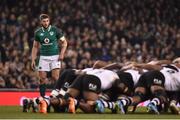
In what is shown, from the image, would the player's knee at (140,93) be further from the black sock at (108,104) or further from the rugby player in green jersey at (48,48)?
the rugby player in green jersey at (48,48)

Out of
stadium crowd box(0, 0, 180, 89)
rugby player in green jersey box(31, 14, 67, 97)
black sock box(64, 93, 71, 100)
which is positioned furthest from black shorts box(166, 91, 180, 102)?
stadium crowd box(0, 0, 180, 89)

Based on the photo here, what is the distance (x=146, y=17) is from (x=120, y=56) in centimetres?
399

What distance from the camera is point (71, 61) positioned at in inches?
882

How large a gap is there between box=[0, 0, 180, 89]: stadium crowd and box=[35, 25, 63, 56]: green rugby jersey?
533 centimetres

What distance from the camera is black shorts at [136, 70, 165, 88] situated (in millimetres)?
12867

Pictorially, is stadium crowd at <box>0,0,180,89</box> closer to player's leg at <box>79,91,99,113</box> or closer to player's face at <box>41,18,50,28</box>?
player's face at <box>41,18,50,28</box>

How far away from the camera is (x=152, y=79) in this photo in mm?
12859

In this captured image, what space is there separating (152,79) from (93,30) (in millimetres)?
12158

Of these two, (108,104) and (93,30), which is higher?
(93,30)

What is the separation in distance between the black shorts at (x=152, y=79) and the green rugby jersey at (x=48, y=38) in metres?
2.99

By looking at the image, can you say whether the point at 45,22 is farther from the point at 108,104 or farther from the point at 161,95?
the point at 161,95

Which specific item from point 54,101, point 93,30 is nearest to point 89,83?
point 54,101

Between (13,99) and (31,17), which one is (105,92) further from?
(31,17)

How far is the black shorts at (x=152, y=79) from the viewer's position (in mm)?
12867
